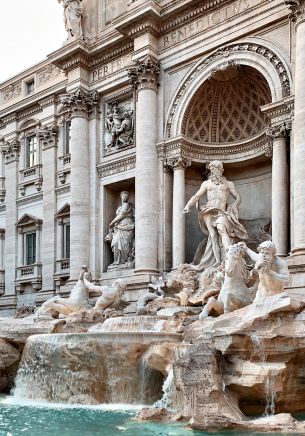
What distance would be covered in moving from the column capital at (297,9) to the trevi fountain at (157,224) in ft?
0.13

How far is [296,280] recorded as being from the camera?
13.7 meters

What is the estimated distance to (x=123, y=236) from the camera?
760 inches

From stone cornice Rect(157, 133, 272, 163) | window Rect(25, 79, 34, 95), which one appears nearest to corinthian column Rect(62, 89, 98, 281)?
stone cornice Rect(157, 133, 272, 163)

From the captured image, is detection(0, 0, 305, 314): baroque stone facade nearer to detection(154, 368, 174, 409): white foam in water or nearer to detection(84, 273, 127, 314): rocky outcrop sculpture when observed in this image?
detection(84, 273, 127, 314): rocky outcrop sculpture

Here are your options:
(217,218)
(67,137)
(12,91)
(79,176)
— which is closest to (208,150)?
(217,218)

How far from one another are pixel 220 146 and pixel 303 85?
178 inches

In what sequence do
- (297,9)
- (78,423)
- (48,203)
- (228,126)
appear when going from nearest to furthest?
(78,423) → (297,9) → (228,126) → (48,203)

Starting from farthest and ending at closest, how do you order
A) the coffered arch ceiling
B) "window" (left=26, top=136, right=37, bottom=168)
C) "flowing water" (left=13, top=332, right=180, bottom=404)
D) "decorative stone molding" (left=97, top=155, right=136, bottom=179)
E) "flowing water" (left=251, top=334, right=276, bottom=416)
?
"window" (left=26, top=136, right=37, bottom=168), "decorative stone molding" (left=97, top=155, right=136, bottom=179), the coffered arch ceiling, "flowing water" (left=13, top=332, right=180, bottom=404), "flowing water" (left=251, top=334, right=276, bottom=416)

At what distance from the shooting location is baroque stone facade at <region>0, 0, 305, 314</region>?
15516mm

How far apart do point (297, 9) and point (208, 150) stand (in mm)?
5410

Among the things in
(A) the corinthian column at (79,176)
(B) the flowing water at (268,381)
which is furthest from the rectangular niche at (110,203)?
(B) the flowing water at (268,381)

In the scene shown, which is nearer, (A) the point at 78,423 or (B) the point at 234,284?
(A) the point at 78,423

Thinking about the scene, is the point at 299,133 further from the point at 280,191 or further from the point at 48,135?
the point at 48,135

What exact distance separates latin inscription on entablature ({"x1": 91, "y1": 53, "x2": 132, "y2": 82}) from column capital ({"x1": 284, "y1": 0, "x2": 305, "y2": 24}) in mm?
6828
